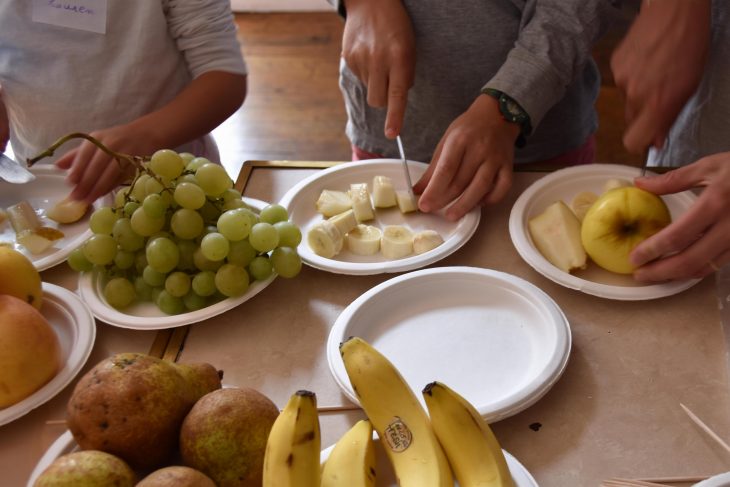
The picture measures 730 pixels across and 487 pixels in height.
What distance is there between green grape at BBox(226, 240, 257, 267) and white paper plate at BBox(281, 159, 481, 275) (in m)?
0.11

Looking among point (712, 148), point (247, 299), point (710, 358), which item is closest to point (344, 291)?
point (247, 299)

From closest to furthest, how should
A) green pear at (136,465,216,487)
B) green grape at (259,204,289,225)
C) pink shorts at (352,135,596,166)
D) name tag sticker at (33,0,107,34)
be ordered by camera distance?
green pear at (136,465,216,487) → green grape at (259,204,289,225) → name tag sticker at (33,0,107,34) → pink shorts at (352,135,596,166)

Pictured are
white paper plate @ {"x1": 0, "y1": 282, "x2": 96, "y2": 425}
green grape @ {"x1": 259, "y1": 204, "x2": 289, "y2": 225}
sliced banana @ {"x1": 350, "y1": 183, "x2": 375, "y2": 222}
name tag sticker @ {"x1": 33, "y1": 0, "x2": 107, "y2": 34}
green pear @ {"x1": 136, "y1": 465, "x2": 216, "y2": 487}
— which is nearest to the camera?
green pear @ {"x1": 136, "y1": 465, "x2": 216, "y2": 487}

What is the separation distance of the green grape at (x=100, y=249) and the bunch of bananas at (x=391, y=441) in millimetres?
492

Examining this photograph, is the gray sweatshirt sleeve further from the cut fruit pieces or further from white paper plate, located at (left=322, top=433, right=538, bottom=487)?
white paper plate, located at (left=322, top=433, right=538, bottom=487)

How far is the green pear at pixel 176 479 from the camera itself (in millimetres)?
568

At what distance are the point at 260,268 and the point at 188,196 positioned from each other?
15cm

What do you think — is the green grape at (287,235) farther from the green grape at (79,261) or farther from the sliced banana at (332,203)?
the green grape at (79,261)

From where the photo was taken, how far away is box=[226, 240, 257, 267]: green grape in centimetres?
98

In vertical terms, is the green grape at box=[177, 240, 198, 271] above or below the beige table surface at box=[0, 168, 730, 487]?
above

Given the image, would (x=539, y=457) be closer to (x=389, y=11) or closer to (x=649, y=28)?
(x=649, y=28)

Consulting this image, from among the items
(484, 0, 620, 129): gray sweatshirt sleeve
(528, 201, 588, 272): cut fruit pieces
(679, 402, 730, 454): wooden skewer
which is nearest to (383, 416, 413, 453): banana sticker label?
(679, 402, 730, 454): wooden skewer

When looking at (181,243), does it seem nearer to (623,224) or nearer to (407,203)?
(407,203)

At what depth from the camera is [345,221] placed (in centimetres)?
111
